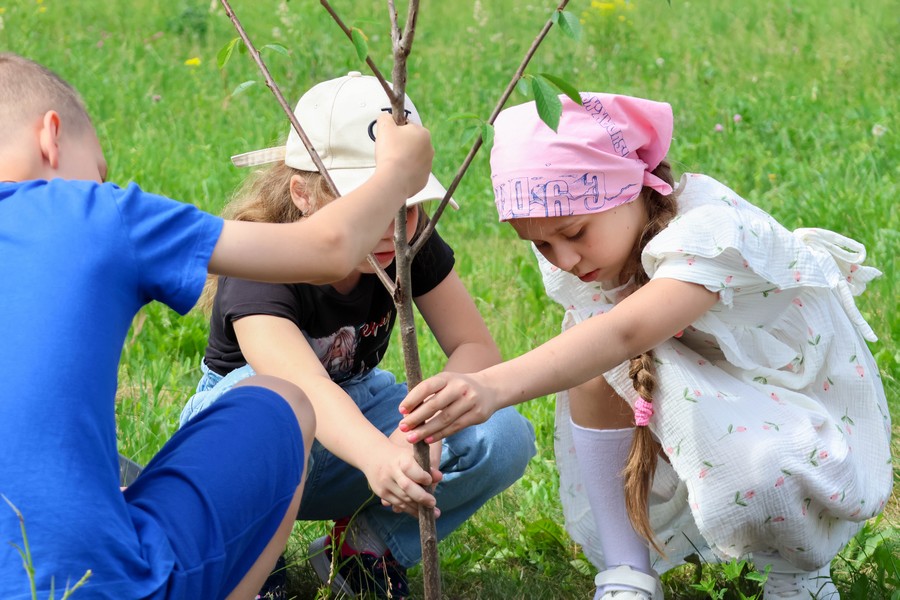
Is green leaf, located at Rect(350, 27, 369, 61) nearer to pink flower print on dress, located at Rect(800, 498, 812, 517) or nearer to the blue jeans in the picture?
the blue jeans

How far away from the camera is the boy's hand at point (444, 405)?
1.65 m

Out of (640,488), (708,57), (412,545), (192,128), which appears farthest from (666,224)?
(708,57)

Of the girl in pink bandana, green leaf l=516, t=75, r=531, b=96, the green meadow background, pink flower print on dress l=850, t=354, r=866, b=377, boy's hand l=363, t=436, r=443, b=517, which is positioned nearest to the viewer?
green leaf l=516, t=75, r=531, b=96

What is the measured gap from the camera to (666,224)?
2090mm

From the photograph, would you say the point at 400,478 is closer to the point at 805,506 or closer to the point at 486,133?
the point at 486,133

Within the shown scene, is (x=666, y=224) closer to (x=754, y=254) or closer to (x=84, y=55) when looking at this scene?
(x=754, y=254)

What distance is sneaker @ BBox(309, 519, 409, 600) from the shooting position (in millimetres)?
2242

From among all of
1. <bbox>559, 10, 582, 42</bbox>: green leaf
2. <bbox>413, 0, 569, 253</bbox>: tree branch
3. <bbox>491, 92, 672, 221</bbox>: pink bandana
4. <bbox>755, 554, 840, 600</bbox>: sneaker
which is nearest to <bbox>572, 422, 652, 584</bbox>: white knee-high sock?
<bbox>755, 554, 840, 600</bbox>: sneaker

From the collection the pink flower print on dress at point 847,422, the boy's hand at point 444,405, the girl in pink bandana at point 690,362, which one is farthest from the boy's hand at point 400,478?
the pink flower print on dress at point 847,422

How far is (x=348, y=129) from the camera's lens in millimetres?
2162

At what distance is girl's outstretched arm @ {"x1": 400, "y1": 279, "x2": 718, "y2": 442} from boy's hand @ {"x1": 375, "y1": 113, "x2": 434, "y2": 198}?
0.28m

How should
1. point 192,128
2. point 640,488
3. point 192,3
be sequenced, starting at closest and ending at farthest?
point 640,488, point 192,128, point 192,3

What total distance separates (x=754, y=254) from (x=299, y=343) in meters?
0.81

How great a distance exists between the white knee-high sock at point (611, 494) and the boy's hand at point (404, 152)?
31.6 inches
